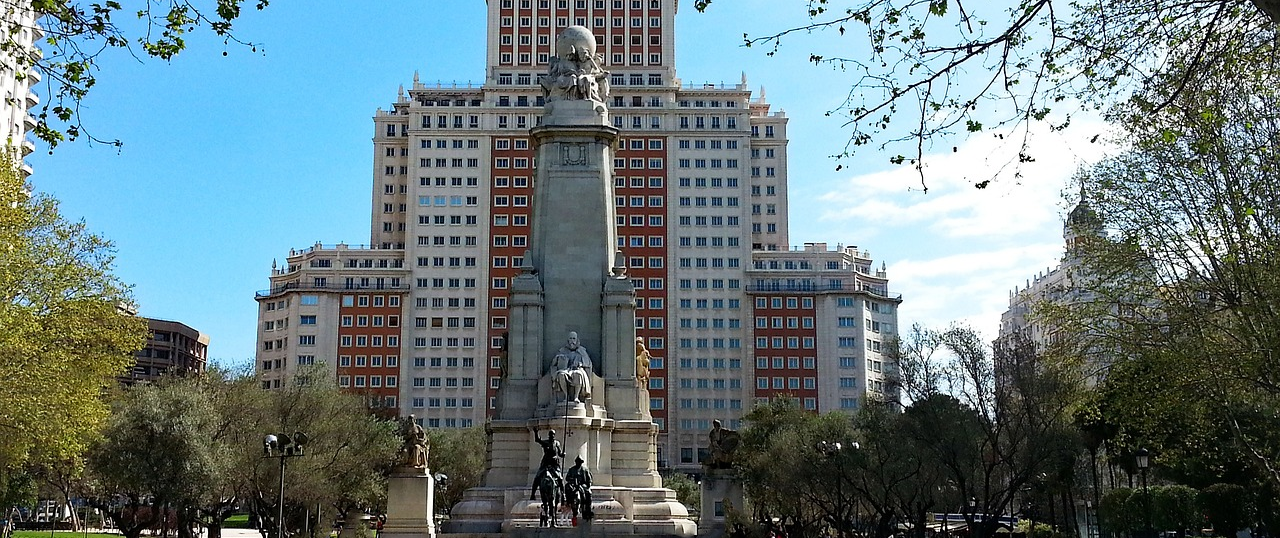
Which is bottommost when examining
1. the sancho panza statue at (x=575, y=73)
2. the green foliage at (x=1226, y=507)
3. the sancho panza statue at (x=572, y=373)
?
the green foliage at (x=1226, y=507)

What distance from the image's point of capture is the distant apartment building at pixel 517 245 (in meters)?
104

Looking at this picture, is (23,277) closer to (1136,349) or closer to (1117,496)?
(1136,349)

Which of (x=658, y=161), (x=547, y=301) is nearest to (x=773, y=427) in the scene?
(x=547, y=301)

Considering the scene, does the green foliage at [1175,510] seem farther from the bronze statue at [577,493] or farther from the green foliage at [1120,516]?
the bronze statue at [577,493]

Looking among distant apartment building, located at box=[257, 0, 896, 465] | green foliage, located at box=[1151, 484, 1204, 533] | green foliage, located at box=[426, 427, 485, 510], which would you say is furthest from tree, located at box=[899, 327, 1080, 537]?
distant apartment building, located at box=[257, 0, 896, 465]

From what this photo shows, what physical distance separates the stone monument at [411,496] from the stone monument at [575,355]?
3.35ft

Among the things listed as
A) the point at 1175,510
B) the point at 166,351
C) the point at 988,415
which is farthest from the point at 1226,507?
the point at 166,351

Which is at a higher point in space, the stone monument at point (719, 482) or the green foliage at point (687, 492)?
the stone monument at point (719, 482)

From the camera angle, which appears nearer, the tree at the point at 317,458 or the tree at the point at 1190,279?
the tree at the point at 1190,279

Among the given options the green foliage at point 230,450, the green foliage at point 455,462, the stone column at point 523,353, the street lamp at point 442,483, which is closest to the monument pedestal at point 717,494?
the stone column at point 523,353

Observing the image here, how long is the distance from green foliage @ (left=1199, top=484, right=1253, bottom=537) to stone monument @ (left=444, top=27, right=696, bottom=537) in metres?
18.3

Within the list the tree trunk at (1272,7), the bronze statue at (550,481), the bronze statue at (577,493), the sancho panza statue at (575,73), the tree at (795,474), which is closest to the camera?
the tree trunk at (1272,7)

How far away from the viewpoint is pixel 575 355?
3653 centimetres

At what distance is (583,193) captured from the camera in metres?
38.7
